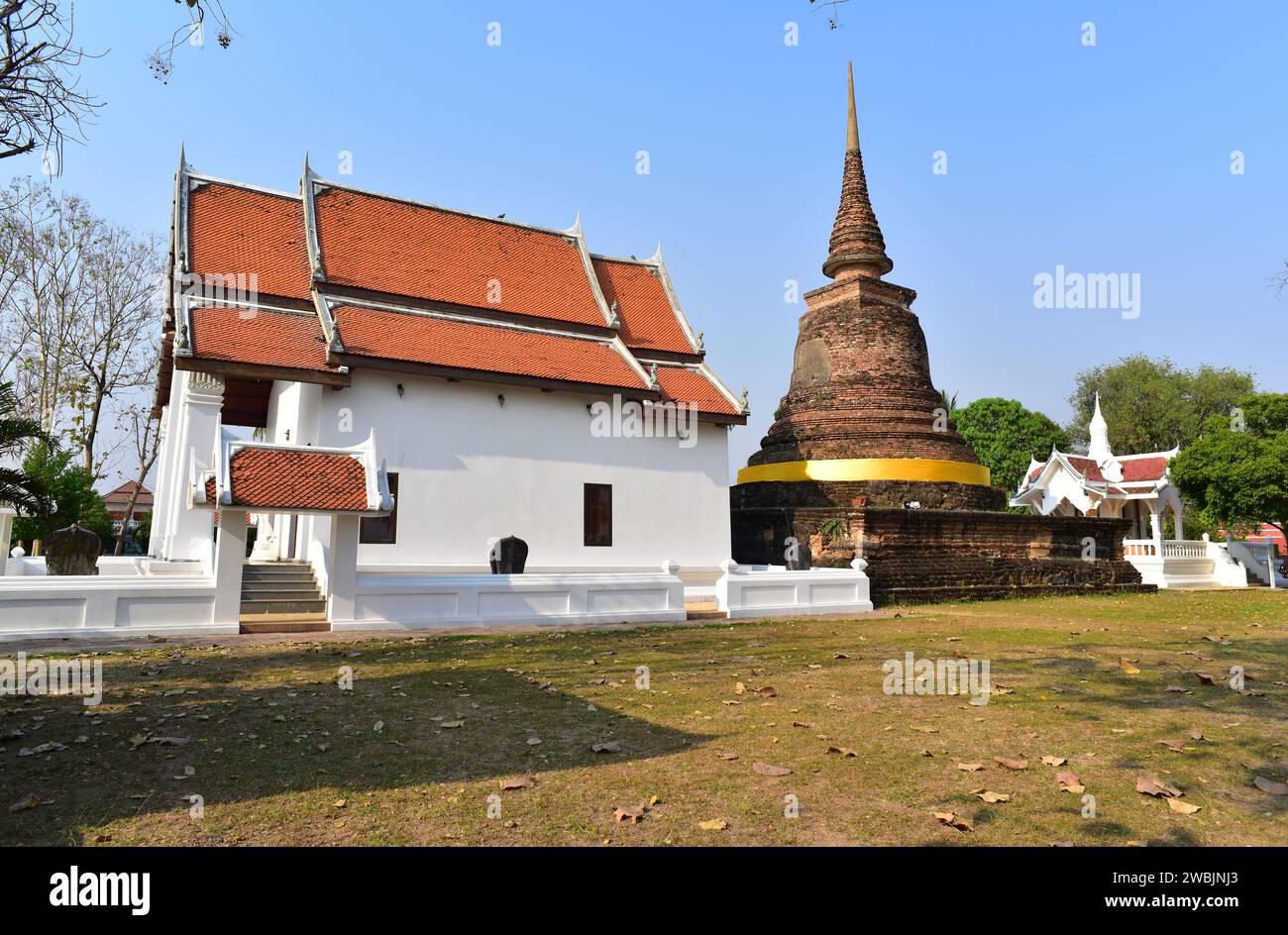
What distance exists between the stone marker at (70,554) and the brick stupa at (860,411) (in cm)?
1449

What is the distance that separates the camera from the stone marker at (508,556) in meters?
13.7

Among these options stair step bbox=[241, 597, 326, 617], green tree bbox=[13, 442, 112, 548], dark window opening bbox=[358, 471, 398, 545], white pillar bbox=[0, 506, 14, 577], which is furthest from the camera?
green tree bbox=[13, 442, 112, 548]

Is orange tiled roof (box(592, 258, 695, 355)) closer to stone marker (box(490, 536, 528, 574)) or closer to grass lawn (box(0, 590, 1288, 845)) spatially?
stone marker (box(490, 536, 528, 574))

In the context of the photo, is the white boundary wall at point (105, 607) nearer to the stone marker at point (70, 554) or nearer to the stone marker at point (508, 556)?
the stone marker at point (508, 556)

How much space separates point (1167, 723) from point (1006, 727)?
1128 mm

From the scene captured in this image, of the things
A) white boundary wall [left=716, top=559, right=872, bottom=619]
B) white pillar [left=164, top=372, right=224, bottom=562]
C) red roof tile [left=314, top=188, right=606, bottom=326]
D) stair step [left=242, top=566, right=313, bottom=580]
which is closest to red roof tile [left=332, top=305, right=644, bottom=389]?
red roof tile [left=314, top=188, right=606, bottom=326]

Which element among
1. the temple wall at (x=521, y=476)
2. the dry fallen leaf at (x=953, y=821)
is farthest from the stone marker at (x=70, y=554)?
the dry fallen leaf at (x=953, y=821)

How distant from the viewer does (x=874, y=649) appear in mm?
9195

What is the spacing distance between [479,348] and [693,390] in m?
4.96

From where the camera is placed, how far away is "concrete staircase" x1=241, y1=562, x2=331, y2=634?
10570 millimetres

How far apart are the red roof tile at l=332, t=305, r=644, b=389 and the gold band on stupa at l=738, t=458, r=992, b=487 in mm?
5545

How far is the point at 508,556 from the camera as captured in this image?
13.7m

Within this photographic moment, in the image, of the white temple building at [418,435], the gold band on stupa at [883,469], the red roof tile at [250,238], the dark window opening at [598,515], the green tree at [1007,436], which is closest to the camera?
the white temple building at [418,435]

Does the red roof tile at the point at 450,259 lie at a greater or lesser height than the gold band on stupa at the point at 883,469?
greater
